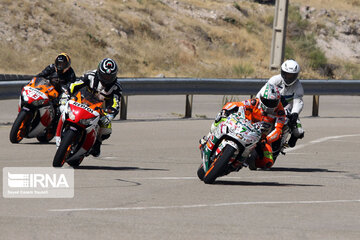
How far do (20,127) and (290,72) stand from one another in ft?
15.0

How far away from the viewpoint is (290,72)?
44.8ft

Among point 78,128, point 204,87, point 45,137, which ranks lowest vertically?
point 204,87

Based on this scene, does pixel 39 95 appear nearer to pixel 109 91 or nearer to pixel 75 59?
pixel 109 91

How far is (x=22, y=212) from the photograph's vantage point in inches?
322

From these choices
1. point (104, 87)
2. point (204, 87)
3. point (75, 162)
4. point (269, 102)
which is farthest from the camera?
point (204, 87)

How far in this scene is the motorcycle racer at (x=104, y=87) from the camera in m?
12.0

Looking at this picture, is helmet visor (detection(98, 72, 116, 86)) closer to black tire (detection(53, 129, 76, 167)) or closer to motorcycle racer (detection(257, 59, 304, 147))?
black tire (detection(53, 129, 76, 167))

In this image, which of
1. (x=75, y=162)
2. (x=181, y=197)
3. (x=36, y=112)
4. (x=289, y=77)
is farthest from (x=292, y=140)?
(x=36, y=112)

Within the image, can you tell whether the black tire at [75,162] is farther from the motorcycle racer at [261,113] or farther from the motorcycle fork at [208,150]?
the motorcycle fork at [208,150]

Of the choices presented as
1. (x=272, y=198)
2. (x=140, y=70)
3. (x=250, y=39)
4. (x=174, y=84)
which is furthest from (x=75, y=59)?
(x=272, y=198)

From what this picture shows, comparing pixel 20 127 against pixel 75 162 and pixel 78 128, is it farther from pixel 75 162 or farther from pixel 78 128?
pixel 78 128

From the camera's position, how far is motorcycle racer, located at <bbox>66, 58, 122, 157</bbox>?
12047mm

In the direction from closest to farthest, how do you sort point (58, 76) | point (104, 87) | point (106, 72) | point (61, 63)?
point (106, 72), point (104, 87), point (61, 63), point (58, 76)

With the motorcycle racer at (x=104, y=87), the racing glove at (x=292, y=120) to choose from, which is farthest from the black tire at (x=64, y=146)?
the racing glove at (x=292, y=120)
